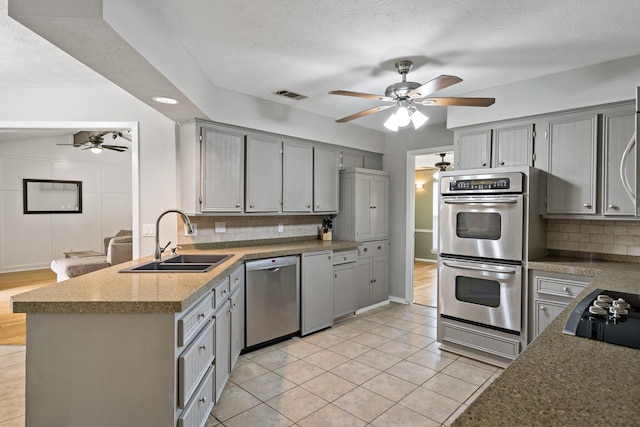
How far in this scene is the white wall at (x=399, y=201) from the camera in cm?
504

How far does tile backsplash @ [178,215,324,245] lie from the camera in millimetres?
3678

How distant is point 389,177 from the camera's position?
5.14 metres

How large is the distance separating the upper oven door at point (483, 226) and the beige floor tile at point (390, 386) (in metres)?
1.25

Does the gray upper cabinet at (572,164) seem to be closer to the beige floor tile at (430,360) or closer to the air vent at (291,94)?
the beige floor tile at (430,360)

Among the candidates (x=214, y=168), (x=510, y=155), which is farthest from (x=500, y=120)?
(x=214, y=168)

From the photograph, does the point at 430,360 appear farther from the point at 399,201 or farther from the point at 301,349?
the point at 399,201

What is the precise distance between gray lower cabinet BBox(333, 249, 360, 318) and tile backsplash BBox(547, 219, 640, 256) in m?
2.05

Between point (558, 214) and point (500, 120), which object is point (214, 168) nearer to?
point (500, 120)

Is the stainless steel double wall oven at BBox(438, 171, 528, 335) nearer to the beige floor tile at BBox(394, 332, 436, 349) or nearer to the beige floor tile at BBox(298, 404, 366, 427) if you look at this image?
the beige floor tile at BBox(394, 332, 436, 349)

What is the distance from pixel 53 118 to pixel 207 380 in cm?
283

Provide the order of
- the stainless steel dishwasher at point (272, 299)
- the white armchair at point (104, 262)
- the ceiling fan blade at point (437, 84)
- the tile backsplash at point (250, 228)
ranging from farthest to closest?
1. the white armchair at point (104, 262)
2. the tile backsplash at point (250, 228)
3. the stainless steel dishwasher at point (272, 299)
4. the ceiling fan blade at point (437, 84)

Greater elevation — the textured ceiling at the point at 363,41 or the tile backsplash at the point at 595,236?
the textured ceiling at the point at 363,41

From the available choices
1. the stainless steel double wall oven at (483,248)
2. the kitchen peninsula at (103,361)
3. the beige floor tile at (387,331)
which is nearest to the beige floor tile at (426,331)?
the beige floor tile at (387,331)

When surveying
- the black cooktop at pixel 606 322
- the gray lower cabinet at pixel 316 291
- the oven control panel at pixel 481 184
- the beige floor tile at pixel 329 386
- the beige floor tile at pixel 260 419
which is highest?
the oven control panel at pixel 481 184
